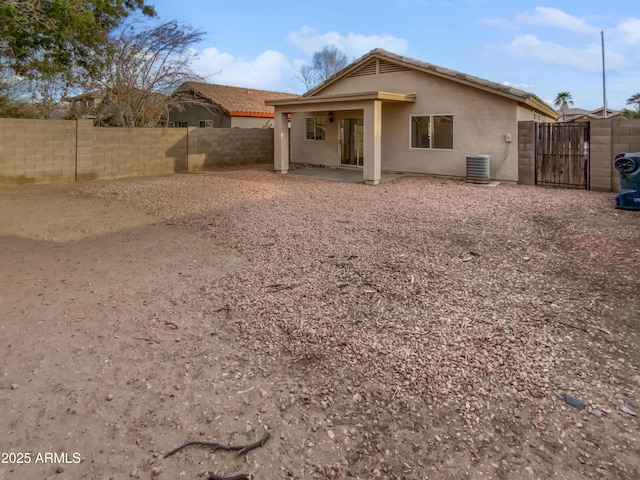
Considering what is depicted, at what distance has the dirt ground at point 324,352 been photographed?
2514 mm

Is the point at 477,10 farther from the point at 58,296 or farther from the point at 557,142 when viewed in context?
the point at 58,296

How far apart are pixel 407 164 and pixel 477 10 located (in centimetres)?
551

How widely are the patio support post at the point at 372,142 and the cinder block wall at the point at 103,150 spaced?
7.14 meters

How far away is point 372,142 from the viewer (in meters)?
13.6

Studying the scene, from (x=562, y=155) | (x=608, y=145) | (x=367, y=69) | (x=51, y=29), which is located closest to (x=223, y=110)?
(x=367, y=69)

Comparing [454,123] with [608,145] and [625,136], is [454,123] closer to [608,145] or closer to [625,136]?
[608,145]

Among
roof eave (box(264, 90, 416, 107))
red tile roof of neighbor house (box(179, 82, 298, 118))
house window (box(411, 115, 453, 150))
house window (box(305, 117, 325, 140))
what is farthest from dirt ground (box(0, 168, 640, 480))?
red tile roof of neighbor house (box(179, 82, 298, 118))

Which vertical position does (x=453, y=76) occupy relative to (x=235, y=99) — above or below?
below

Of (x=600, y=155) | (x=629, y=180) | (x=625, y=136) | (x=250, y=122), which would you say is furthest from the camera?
(x=250, y=122)

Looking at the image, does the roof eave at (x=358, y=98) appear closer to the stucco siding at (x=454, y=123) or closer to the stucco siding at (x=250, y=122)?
the stucco siding at (x=454, y=123)

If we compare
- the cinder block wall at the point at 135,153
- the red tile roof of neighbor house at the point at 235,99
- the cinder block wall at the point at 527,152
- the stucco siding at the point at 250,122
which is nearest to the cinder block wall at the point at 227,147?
the cinder block wall at the point at 135,153

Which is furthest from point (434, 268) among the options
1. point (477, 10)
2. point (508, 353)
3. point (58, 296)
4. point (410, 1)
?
point (477, 10)

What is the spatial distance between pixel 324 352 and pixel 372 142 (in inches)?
429

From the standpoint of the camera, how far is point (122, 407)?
290 cm
